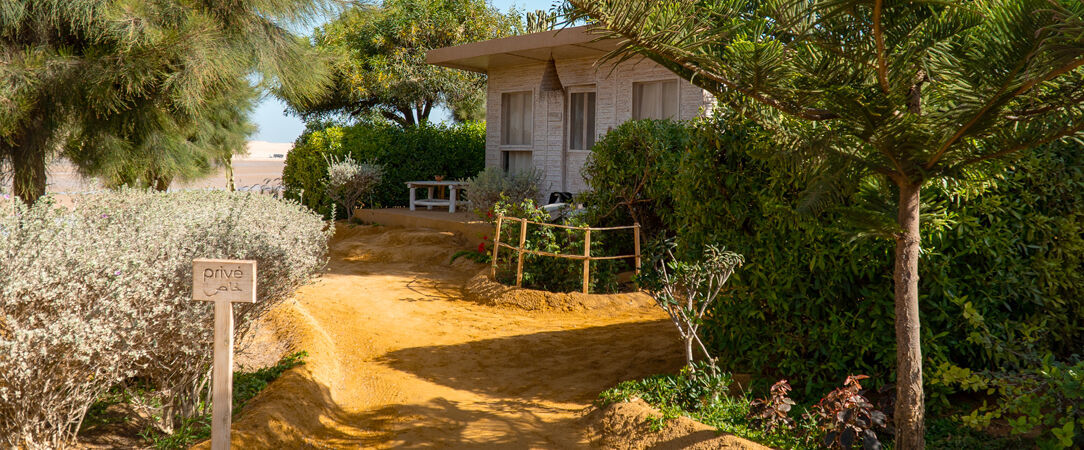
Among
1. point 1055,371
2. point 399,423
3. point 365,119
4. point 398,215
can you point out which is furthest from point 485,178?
point 365,119

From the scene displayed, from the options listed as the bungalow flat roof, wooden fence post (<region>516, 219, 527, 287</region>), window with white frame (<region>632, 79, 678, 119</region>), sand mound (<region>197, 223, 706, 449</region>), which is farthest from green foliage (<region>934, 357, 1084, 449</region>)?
window with white frame (<region>632, 79, 678, 119</region>)

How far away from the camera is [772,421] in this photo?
4.46 metres

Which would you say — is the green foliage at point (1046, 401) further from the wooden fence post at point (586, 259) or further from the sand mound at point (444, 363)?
the wooden fence post at point (586, 259)

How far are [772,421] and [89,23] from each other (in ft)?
24.3

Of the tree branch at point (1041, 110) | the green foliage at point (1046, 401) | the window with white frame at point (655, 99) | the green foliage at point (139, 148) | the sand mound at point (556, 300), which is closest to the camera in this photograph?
the tree branch at point (1041, 110)

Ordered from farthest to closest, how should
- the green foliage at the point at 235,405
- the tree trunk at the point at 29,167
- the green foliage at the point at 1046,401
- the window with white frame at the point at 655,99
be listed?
the window with white frame at the point at 655,99 → the tree trunk at the point at 29,167 → the green foliage at the point at 235,405 → the green foliage at the point at 1046,401

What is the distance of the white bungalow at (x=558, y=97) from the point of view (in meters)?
12.4

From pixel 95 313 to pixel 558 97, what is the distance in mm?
11161

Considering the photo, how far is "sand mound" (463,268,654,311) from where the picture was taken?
893cm

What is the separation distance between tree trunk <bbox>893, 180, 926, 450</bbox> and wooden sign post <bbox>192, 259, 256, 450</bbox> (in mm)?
3024

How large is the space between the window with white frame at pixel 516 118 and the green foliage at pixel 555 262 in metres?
5.12

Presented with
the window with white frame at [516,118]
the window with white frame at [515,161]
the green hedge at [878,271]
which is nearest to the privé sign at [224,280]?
the green hedge at [878,271]

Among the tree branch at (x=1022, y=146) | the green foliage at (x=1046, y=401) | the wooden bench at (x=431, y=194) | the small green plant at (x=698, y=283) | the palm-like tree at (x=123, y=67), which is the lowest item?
the green foliage at (x=1046, y=401)

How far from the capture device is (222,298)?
152 inches
